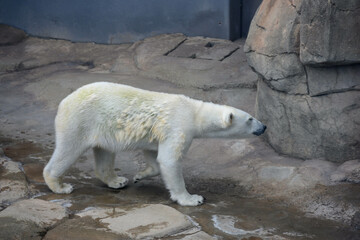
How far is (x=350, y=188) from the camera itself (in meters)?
5.25

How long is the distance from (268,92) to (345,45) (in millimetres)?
1279

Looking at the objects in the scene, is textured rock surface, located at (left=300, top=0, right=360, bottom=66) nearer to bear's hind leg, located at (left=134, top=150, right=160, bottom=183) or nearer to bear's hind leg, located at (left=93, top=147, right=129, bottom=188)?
bear's hind leg, located at (left=134, top=150, right=160, bottom=183)

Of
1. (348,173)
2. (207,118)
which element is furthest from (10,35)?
(348,173)

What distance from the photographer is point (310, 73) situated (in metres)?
5.81

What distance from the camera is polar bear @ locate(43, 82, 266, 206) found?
519 cm

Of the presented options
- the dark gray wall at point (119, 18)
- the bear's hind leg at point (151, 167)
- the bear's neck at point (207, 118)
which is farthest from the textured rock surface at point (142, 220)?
the dark gray wall at point (119, 18)

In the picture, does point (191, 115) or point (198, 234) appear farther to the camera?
point (191, 115)

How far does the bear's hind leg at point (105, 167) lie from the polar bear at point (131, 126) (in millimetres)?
195

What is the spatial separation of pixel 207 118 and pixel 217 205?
33.7 inches

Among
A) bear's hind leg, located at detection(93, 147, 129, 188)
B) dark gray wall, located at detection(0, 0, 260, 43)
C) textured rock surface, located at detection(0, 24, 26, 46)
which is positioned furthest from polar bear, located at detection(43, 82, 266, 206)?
textured rock surface, located at detection(0, 24, 26, 46)


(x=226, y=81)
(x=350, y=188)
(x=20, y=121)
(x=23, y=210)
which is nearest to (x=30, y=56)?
(x=20, y=121)

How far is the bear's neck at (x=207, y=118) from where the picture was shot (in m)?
5.41

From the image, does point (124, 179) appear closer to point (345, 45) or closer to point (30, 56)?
point (345, 45)

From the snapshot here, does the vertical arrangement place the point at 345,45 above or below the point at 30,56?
above
